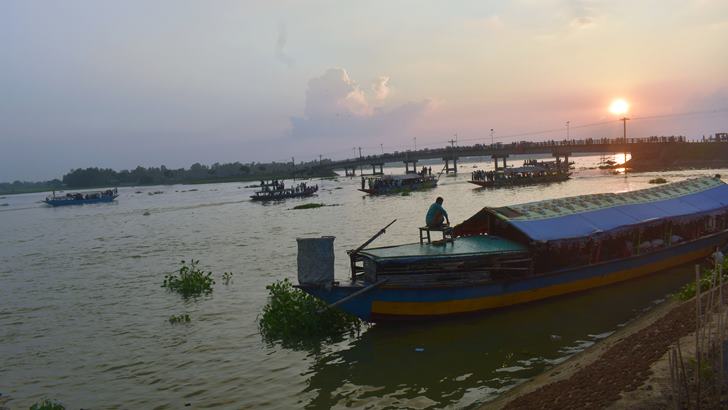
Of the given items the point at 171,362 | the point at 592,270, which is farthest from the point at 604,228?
the point at 171,362

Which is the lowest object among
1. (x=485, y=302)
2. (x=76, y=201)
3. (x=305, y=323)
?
(x=305, y=323)

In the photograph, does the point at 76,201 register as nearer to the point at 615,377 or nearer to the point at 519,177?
the point at 519,177

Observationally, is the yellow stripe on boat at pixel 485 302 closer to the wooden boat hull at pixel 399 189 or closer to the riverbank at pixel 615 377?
the riverbank at pixel 615 377

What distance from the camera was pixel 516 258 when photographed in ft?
41.8

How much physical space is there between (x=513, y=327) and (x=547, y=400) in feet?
16.3

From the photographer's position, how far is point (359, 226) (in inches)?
1347

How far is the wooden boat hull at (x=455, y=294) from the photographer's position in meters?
11.8

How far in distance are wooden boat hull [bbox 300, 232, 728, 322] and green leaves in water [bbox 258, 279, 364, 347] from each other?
899 millimetres

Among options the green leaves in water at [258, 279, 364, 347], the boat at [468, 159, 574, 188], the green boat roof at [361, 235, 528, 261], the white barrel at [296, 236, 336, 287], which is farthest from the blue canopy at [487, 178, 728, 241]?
the boat at [468, 159, 574, 188]

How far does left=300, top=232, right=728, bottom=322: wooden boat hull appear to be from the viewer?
1178cm

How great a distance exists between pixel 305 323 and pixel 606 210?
359 inches

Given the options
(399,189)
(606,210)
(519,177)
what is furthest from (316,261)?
(519,177)

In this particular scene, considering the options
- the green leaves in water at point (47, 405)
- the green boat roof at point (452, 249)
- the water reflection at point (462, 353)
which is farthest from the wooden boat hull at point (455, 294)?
the green leaves in water at point (47, 405)

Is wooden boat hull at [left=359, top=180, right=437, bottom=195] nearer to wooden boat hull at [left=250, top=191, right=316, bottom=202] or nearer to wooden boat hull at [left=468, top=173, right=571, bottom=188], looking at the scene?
wooden boat hull at [left=468, top=173, right=571, bottom=188]
